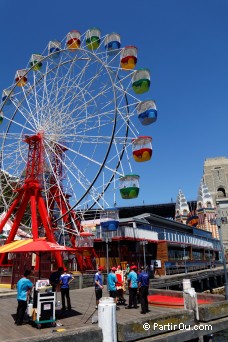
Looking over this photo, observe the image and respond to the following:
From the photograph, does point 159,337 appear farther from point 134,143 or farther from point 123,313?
point 134,143

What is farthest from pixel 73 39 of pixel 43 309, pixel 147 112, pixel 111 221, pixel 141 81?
pixel 43 309

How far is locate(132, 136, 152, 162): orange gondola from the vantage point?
2328 cm

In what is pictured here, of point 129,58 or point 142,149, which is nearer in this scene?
point 142,149

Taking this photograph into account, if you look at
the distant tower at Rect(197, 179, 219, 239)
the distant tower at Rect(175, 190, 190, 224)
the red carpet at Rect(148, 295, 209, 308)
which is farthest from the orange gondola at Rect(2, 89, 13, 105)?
the distant tower at Rect(175, 190, 190, 224)

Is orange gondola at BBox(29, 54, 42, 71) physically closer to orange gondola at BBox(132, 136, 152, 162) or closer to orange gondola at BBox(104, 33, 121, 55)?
orange gondola at BBox(104, 33, 121, 55)

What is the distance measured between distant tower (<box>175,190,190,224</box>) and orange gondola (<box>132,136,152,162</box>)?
64446 mm

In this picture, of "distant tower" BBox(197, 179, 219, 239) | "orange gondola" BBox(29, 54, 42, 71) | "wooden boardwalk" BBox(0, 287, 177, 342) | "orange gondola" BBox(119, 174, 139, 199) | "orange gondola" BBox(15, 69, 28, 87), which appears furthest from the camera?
"distant tower" BBox(197, 179, 219, 239)

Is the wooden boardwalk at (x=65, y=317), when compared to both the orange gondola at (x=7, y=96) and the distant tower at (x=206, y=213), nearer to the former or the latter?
the orange gondola at (x=7, y=96)

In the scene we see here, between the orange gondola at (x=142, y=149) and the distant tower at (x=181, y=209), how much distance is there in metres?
64.4

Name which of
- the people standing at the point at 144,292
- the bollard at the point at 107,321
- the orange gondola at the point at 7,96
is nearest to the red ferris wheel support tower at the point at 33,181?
the orange gondola at the point at 7,96

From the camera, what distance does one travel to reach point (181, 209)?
87375 mm

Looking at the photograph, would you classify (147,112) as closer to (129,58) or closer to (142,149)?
(142,149)

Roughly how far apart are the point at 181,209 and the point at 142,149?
6705 cm

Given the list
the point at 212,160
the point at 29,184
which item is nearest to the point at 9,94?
the point at 29,184
